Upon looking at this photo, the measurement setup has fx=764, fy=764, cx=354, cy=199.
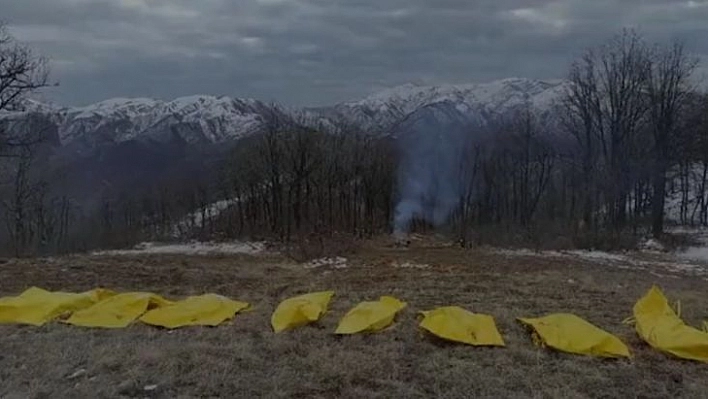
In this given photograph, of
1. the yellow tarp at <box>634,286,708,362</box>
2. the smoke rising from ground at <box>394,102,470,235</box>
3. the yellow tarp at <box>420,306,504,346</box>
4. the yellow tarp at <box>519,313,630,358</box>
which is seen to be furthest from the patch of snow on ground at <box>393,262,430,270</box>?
the smoke rising from ground at <box>394,102,470,235</box>

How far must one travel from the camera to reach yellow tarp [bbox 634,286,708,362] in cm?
556

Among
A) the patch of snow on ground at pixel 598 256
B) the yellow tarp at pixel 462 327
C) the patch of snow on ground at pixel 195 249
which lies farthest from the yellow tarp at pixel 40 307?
the patch of snow on ground at pixel 598 256

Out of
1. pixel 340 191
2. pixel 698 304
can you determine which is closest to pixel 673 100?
pixel 340 191

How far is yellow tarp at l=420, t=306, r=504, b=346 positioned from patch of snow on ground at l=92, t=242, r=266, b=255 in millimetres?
13219

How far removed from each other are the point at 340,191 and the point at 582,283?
20280 millimetres

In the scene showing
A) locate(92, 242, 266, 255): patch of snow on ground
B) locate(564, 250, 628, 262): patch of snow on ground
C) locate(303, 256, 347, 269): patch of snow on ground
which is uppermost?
locate(303, 256, 347, 269): patch of snow on ground

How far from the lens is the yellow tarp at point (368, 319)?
6.24m

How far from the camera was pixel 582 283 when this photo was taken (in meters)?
10.8

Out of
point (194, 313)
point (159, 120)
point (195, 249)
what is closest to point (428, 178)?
point (195, 249)

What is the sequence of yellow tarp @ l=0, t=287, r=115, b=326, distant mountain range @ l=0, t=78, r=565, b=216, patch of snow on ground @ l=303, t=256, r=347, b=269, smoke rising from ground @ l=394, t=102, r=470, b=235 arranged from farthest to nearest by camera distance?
distant mountain range @ l=0, t=78, r=565, b=216 → smoke rising from ground @ l=394, t=102, r=470, b=235 → patch of snow on ground @ l=303, t=256, r=347, b=269 → yellow tarp @ l=0, t=287, r=115, b=326

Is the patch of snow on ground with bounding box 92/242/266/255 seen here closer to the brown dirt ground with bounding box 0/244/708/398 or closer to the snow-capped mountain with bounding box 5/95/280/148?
the brown dirt ground with bounding box 0/244/708/398

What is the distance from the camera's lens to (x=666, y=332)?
5.88 m

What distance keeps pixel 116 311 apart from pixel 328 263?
828 centimetres

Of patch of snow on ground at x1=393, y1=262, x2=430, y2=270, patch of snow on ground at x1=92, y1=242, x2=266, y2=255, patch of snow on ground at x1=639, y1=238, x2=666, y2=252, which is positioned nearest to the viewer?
patch of snow on ground at x1=393, y1=262, x2=430, y2=270
